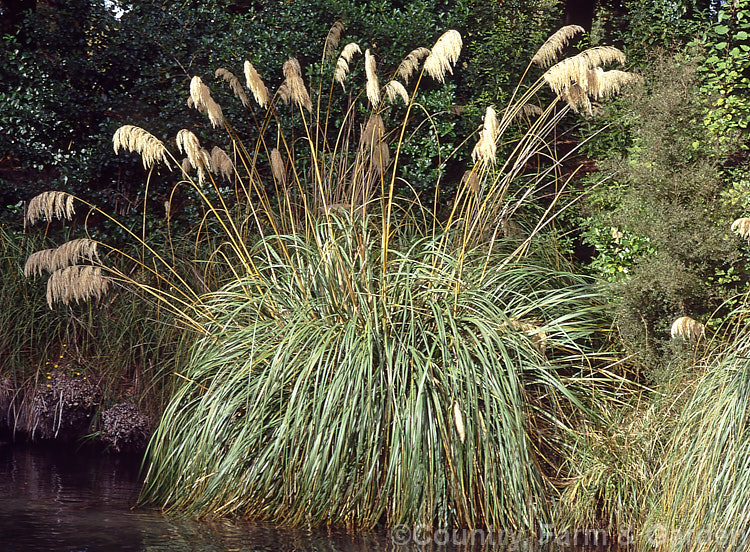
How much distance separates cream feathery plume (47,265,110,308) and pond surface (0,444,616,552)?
1.38 m

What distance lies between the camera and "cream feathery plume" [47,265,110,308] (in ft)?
18.5

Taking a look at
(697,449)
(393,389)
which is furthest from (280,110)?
(697,449)

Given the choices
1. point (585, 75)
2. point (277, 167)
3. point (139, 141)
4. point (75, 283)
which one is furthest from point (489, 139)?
point (75, 283)

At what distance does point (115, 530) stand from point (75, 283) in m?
1.56

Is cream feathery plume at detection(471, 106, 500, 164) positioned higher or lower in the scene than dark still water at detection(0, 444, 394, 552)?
higher

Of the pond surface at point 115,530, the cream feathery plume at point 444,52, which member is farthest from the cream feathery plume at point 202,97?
the pond surface at point 115,530

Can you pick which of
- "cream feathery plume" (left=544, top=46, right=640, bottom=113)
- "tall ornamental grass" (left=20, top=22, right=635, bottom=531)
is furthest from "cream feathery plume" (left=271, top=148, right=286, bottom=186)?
"cream feathery plume" (left=544, top=46, right=640, bottom=113)

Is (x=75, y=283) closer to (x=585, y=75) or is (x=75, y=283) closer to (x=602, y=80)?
(x=585, y=75)

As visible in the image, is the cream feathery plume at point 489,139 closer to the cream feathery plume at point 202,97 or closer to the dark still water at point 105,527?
the cream feathery plume at point 202,97

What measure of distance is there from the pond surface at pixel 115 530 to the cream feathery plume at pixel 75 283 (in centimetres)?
138

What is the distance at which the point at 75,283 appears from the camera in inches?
224

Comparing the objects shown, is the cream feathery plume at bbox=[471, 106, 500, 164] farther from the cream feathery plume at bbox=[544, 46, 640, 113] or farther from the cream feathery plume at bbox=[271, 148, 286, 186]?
the cream feathery plume at bbox=[271, 148, 286, 186]

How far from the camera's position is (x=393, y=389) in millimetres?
5305

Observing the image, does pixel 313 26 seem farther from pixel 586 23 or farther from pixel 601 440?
pixel 601 440
